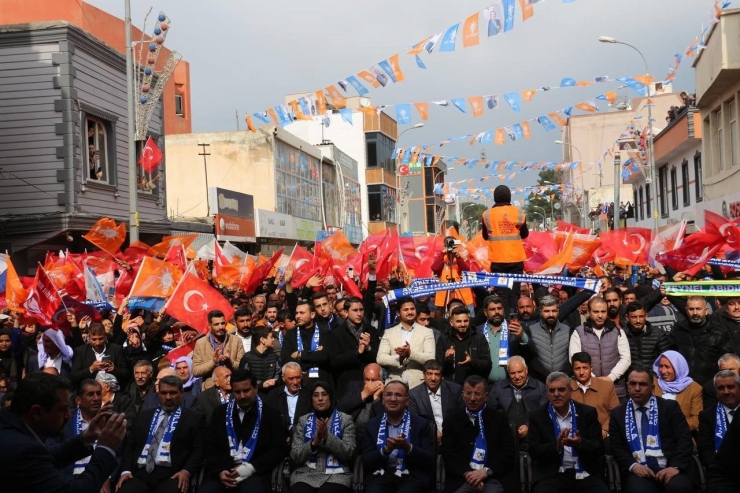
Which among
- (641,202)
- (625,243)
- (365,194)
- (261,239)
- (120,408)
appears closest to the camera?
(120,408)

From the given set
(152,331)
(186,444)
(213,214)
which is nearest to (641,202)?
(213,214)

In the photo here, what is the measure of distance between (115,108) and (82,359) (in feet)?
54.8

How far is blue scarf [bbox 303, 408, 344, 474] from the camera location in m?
8.37

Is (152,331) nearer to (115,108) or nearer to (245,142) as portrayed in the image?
(115,108)

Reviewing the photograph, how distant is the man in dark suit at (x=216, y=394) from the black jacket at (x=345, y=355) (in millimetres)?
1163

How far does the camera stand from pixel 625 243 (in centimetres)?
1805

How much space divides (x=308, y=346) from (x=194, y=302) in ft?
8.92

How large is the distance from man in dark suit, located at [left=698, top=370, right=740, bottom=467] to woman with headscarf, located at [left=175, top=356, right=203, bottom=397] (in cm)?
514

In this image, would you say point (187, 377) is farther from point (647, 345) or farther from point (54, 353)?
point (647, 345)

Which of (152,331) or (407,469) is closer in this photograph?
(407,469)

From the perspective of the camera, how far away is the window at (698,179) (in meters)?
30.6

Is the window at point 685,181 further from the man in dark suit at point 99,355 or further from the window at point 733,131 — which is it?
the man in dark suit at point 99,355

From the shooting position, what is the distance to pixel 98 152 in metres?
25.4

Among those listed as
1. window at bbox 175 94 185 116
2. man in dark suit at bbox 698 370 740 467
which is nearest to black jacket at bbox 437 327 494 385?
man in dark suit at bbox 698 370 740 467
